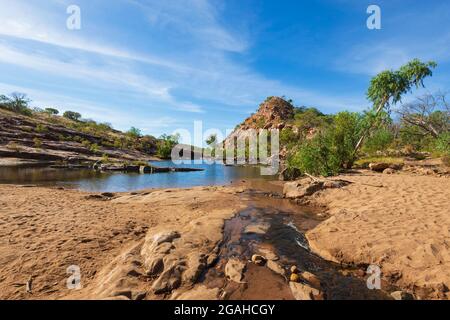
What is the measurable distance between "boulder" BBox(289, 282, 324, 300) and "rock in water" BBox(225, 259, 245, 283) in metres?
1.14

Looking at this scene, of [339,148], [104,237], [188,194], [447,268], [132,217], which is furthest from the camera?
[339,148]

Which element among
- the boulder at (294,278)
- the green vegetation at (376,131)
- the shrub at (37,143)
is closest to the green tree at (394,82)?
the green vegetation at (376,131)

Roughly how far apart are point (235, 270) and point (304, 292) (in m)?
1.60

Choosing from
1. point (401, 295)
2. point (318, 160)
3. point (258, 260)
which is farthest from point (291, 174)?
point (401, 295)

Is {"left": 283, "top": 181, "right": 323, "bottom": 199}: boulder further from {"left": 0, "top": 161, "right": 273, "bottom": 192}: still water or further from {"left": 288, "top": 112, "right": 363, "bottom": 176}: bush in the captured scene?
{"left": 0, "top": 161, "right": 273, "bottom": 192}: still water

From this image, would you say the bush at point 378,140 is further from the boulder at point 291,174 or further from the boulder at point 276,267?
the boulder at point 276,267

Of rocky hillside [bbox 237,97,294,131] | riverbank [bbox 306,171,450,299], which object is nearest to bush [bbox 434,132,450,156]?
riverbank [bbox 306,171,450,299]

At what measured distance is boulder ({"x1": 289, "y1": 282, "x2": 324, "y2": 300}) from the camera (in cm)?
470

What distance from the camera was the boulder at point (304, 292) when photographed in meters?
4.70

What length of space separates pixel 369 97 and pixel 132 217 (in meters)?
34.5

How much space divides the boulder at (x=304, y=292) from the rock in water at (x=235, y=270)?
1142 millimetres

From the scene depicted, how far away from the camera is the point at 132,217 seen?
31.5 feet
